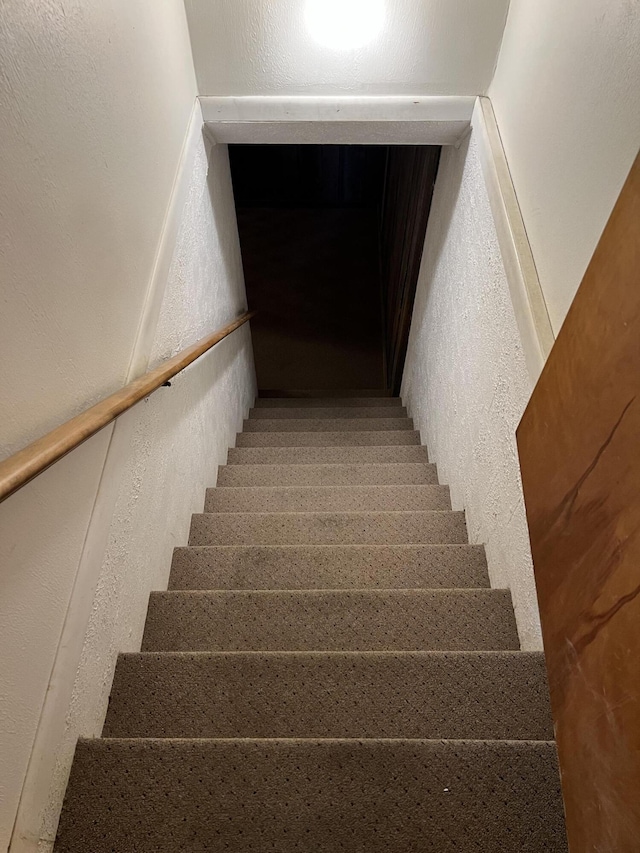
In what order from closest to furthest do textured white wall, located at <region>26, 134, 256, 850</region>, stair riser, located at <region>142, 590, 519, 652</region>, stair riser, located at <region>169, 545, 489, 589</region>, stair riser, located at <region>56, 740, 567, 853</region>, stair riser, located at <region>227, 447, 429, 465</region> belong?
1. stair riser, located at <region>56, 740, 567, 853</region>
2. textured white wall, located at <region>26, 134, 256, 850</region>
3. stair riser, located at <region>142, 590, 519, 652</region>
4. stair riser, located at <region>169, 545, 489, 589</region>
5. stair riser, located at <region>227, 447, 429, 465</region>

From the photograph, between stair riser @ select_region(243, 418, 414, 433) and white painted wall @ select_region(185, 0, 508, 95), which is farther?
stair riser @ select_region(243, 418, 414, 433)

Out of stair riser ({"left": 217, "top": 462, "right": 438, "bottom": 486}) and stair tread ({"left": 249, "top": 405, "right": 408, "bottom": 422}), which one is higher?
stair tread ({"left": 249, "top": 405, "right": 408, "bottom": 422})

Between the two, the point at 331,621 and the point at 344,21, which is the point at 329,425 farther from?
the point at 344,21

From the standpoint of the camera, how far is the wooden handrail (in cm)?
77

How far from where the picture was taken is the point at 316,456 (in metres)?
2.96

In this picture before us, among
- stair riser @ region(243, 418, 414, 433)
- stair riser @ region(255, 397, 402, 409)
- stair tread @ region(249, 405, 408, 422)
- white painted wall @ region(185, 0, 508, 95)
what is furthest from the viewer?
stair riser @ region(255, 397, 402, 409)

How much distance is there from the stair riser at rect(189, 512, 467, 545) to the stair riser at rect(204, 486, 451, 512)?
0.63 feet

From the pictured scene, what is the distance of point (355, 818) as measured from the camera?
3.53ft

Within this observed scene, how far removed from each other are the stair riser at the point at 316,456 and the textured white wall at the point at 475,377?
225 mm

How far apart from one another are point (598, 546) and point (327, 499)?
63.0 inches

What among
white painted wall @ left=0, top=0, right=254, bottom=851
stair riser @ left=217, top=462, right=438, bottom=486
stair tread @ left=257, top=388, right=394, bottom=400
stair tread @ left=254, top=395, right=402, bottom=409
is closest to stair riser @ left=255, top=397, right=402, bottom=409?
stair tread @ left=254, top=395, right=402, bottom=409

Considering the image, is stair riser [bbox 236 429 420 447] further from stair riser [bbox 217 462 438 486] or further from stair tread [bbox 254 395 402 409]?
stair tread [bbox 254 395 402 409]

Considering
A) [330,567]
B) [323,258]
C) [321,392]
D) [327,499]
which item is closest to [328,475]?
[327,499]

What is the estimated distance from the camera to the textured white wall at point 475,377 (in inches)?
62.2
